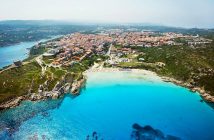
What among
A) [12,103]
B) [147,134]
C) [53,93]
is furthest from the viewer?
[53,93]

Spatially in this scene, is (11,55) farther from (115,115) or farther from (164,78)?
(115,115)

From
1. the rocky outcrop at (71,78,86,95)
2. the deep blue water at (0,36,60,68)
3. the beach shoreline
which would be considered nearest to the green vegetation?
the beach shoreline

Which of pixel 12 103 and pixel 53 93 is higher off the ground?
pixel 53 93

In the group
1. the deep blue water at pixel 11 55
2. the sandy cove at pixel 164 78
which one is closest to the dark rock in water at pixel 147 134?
the sandy cove at pixel 164 78

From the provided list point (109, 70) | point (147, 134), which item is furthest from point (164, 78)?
point (147, 134)

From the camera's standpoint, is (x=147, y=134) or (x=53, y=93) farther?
(x=53, y=93)

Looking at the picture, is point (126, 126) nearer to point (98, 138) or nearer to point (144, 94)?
point (98, 138)

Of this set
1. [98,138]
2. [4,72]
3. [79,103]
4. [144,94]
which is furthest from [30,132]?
[4,72]
